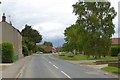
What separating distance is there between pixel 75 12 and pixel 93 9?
130 inches

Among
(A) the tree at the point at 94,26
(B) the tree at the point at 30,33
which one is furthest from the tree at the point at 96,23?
(B) the tree at the point at 30,33

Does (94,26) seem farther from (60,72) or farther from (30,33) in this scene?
(30,33)

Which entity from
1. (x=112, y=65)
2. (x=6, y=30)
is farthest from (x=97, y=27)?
(x=112, y=65)

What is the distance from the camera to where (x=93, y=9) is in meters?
60.5

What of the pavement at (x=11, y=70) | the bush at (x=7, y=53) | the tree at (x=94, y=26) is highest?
the tree at (x=94, y=26)

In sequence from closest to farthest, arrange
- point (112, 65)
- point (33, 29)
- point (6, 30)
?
point (112, 65)
point (6, 30)
point (33, 29)

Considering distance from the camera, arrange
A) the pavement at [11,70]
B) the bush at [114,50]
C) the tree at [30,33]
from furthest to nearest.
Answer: the tree at [30,33]
the bush at [114,50]
the pavement at [11,70]

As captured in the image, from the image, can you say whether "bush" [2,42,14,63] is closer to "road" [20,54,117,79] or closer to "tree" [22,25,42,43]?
"road" [20,54,117,79]

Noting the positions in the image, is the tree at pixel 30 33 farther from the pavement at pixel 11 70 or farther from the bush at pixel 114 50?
the pavement at pixel 11 70

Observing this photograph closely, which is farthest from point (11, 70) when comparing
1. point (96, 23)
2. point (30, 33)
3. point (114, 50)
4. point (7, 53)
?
point (30, 33)

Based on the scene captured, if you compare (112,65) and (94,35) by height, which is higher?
(94,35)

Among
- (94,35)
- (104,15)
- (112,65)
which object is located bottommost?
(112,65)

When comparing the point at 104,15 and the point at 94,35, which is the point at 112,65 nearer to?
the point at 94,35

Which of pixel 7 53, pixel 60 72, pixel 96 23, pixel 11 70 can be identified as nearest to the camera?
pixel 60 72
